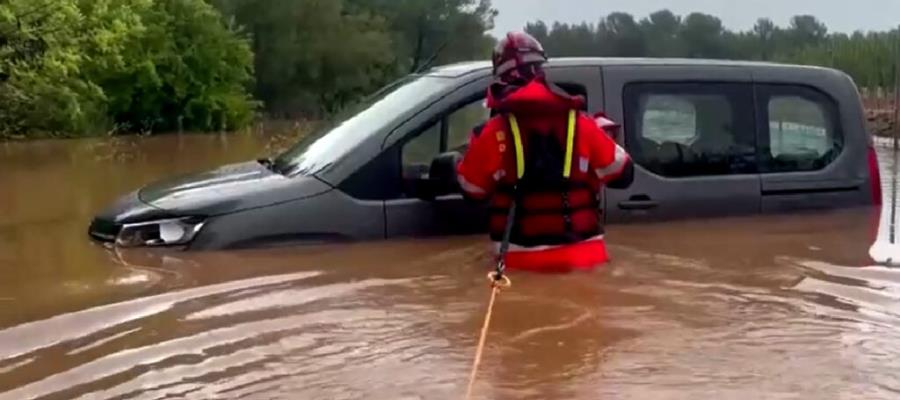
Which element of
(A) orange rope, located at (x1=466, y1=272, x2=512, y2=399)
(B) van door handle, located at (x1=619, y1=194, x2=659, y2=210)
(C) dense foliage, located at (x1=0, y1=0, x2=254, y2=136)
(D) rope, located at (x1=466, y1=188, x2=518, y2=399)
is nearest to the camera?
(A) orange rope, located at (x1=466, y1=272, x2=512, y2=399)

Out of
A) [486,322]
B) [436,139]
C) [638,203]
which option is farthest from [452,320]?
[638,203]

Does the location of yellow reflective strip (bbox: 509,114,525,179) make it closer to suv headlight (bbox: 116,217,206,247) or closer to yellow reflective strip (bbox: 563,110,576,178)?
yellow reflective strip (bbox: 563,110,576,178)

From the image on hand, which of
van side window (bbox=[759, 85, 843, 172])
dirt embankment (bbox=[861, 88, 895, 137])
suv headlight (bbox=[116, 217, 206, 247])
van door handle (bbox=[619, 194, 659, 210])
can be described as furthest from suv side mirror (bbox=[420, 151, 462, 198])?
dirt embankment (bbox=[861, 88, 895, 137])

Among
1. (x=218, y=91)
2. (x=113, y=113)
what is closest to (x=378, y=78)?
(x=218, y=91)

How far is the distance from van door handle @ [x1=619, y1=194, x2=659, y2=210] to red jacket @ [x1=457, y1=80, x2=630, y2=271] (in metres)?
0.93

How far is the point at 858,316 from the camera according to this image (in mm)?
5129

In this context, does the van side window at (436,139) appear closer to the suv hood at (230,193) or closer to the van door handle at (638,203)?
the suv hood at (230,193)

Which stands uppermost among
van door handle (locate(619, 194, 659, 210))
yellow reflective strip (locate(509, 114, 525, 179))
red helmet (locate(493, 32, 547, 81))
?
red helmet (locate(493, 32, 547, 81))

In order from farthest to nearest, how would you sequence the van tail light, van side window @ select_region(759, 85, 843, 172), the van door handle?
the van tail light → van side window @ select_region(759, 85, 843, 172) → the van door handle

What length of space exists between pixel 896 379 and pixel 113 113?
1275 inches

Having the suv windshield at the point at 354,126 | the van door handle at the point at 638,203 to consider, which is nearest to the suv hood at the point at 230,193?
the suv windshield at the point at 354,126

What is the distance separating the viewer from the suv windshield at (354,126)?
6.34 meters

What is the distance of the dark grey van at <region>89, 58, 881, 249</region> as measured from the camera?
19.9ft

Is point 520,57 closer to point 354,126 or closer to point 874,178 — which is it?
point 354,126
